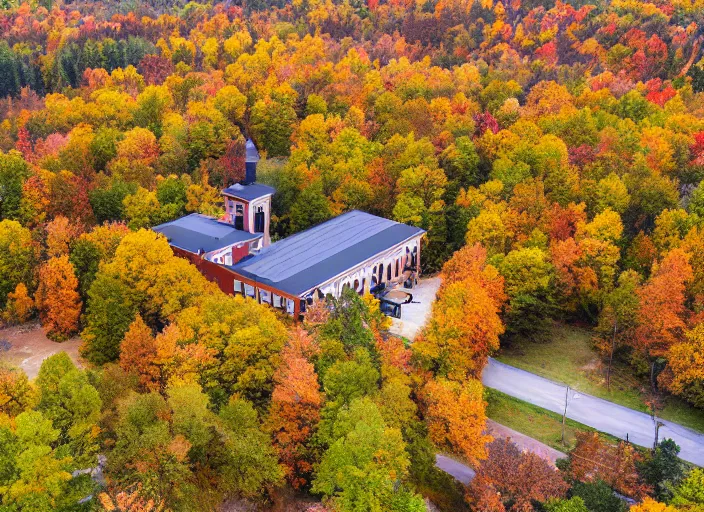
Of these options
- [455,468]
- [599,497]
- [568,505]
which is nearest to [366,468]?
[455,468]

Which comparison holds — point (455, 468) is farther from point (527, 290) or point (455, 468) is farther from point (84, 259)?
point (84, 259)

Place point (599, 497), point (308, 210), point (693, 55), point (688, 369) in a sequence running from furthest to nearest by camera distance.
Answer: point (693, 55) → point (308, 210) → point (688, 369) → point (599, 497)

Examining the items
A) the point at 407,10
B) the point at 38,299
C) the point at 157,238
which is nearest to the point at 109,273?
the point at 157,238

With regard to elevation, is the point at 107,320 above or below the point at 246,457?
above

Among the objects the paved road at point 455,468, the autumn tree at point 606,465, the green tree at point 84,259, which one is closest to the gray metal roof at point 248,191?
the green tree at point 84,259

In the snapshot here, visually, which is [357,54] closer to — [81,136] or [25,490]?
[81,136]

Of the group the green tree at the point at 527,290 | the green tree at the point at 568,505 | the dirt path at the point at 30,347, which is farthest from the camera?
the green tree at the point at 527,290

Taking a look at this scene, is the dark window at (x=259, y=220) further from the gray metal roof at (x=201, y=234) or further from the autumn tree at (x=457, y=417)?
the autumn tree at (x=457, y=417)
